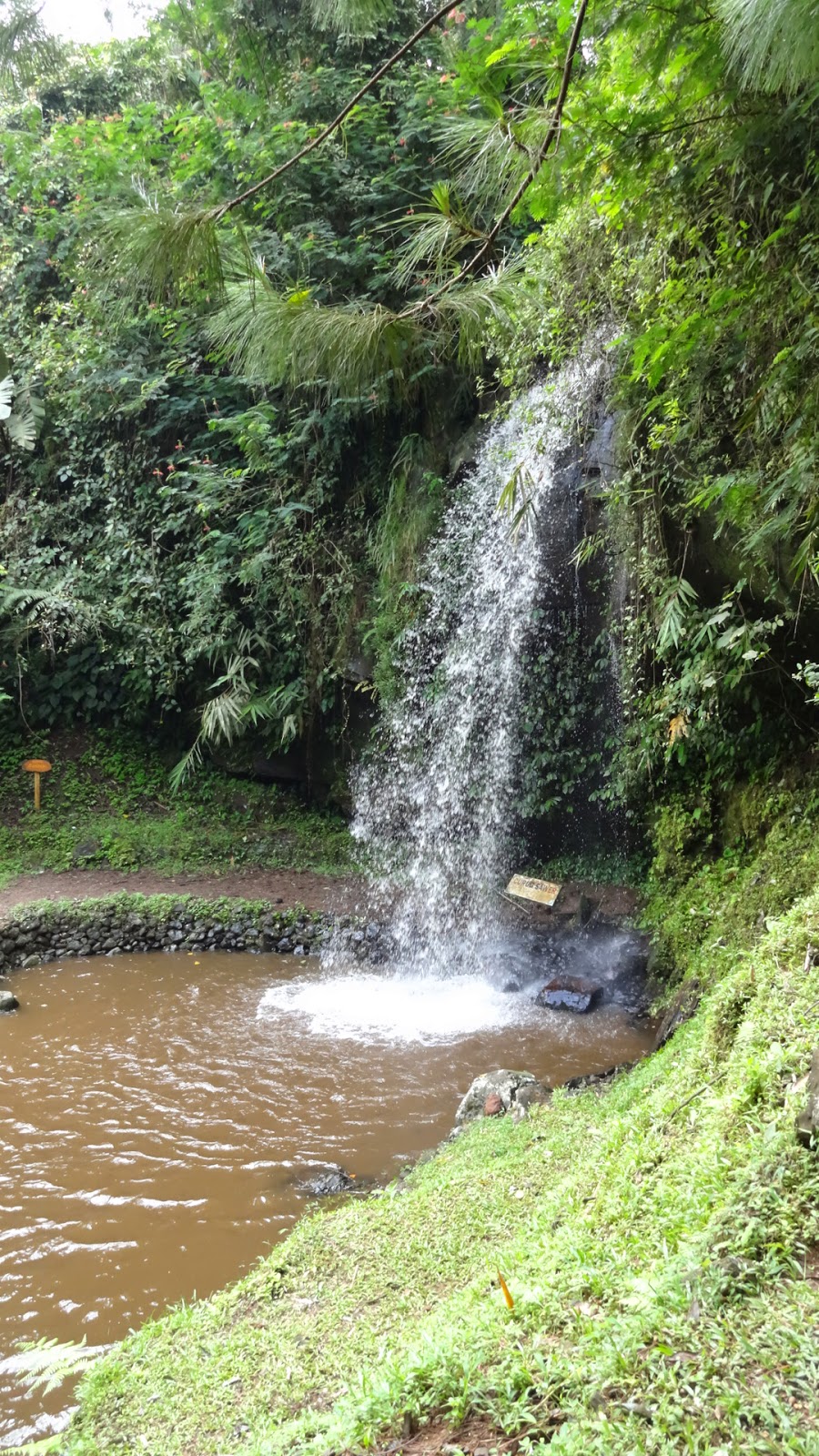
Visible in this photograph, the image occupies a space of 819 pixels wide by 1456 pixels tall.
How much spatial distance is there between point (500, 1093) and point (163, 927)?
4.55 m

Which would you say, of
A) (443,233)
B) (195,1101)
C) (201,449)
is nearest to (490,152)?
(443,233)

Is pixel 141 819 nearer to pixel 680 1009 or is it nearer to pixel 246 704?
pixel 246 704

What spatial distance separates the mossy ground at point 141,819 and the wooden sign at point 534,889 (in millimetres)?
2671

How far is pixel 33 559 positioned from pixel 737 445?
8.66 meters

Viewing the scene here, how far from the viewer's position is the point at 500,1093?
458cm

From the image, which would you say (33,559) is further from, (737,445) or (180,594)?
(737,445)

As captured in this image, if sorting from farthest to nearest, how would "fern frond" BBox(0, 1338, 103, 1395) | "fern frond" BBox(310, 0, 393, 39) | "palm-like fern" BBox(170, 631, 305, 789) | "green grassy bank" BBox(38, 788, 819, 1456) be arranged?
"palm-like fern" BBox(170, 631, 305, 789) → "fern frond" BBox(310, 0, 393, 39) → "fern frond" BBox(0, 1338, 103, 1395) → "green grassy bank" BBox(38, 788, 819, 1456)

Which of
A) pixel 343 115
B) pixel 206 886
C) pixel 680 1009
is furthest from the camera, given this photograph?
pixel 206 886

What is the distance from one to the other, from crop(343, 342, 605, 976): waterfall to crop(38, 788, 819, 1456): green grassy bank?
3.73 meters

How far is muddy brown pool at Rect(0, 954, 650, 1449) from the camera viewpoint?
3639 mm

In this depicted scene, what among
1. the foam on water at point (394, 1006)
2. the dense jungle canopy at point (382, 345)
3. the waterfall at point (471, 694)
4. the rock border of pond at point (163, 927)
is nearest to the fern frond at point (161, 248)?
the dense jungle canopy at point (382, 345)

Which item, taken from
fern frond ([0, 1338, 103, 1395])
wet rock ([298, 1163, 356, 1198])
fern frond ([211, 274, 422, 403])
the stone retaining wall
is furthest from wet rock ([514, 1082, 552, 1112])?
the stone retaining wall

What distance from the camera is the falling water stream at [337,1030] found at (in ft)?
12.6

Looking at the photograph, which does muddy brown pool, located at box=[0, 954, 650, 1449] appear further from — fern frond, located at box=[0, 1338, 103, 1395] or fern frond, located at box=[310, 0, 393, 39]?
fern frond, located at box=[310, 0, 393, 39]
